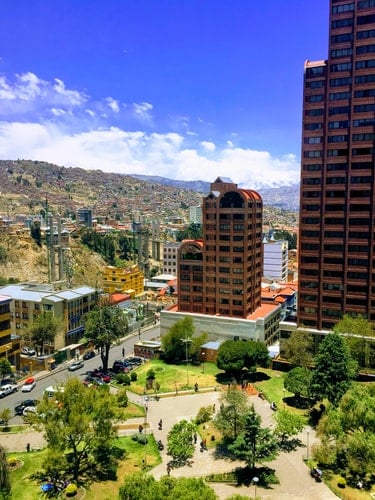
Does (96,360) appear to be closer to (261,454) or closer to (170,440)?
(170,440)

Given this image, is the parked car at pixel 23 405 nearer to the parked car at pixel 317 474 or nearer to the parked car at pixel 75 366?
the parked car at pixel 75 366

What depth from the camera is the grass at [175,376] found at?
74.4m

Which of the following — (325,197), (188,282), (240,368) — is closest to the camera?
(240,368)

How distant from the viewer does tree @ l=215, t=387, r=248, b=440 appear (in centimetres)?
5272

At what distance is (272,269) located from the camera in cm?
16562

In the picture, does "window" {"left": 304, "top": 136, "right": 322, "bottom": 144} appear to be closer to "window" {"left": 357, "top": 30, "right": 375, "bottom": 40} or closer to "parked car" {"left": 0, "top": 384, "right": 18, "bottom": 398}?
"window" {"left": 357, "top": 30, "right": 375, "bottom": 40}

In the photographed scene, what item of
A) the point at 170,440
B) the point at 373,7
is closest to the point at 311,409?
the point at 170,440

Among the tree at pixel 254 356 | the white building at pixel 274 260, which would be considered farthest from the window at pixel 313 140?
the white building at pixel 274 260

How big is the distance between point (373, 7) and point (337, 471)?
2940 inches

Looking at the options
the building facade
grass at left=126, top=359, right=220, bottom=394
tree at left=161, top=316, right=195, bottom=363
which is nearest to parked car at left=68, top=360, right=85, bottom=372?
grass at left=126, top=359, right=220, bottom=394

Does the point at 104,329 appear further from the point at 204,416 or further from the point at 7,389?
the point at 204,416

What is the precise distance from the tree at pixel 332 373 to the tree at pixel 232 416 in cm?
1357

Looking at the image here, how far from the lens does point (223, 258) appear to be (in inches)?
3691

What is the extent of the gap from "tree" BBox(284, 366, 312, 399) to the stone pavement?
4.73 metres
